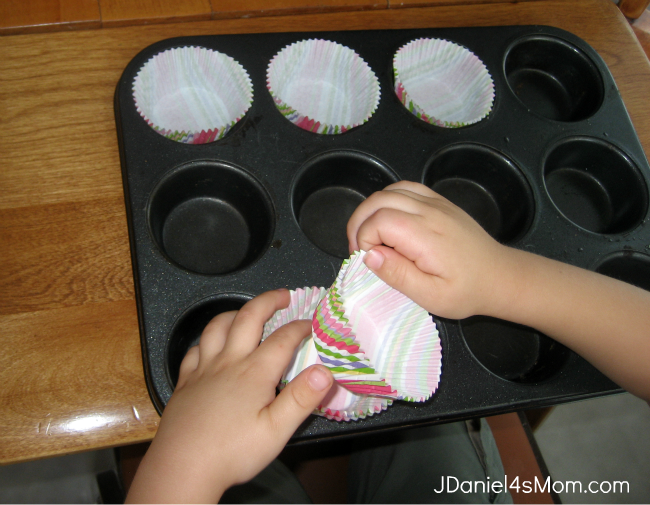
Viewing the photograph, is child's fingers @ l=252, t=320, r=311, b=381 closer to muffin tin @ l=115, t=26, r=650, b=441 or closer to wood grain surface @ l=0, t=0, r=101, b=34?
muffin tin @ l=115, t=26, r=650, b=441

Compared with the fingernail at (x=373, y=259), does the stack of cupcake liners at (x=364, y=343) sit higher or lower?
lower

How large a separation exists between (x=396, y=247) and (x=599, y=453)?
1416 mm

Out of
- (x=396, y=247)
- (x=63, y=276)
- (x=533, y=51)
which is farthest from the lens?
(x=533, y=51)

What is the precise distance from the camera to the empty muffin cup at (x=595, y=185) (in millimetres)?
1258

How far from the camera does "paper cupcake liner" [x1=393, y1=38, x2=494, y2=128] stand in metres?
1.25

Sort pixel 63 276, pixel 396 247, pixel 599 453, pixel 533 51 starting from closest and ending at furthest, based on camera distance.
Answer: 1. pixel 396 247
2. pixel 63 276
3. pixel 533 51
4. pixel 599 453

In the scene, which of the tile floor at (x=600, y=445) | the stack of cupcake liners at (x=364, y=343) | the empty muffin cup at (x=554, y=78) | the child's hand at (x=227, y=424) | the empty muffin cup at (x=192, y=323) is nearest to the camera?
the child's hand at (x=227, y=424)

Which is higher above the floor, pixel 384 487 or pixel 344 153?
pixel 344 153

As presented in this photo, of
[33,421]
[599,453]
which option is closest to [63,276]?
[33,421]

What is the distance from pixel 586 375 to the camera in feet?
3.40

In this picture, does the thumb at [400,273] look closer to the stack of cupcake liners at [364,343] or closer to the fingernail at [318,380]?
the stack of cupcake liners at [364,343]

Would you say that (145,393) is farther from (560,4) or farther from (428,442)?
(560,4)

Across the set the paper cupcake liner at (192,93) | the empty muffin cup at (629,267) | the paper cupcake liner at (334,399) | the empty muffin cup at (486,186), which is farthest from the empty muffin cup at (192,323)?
the empty muffin cup at (629,267)

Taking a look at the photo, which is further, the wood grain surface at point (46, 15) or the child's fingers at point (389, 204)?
the wood grain surface at point (46, 15)
